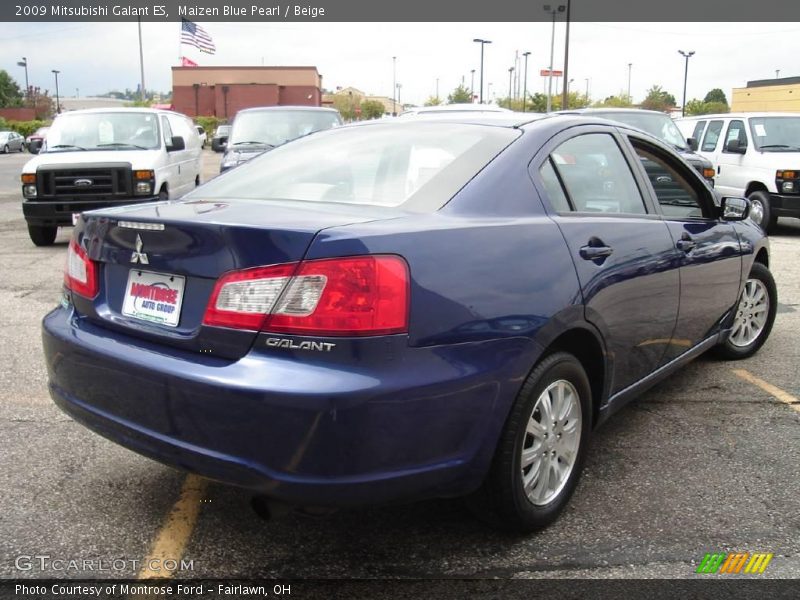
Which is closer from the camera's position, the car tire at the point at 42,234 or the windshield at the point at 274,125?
the car tire at the point at 42,234

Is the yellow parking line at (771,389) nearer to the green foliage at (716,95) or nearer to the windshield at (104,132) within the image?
the windshield at (104,132)

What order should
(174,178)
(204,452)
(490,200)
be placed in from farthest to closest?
(174,178) < (490,200) < (204,452)

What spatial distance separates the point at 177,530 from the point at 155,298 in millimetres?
936

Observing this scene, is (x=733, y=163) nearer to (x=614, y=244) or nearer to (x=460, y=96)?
(x=614, y=244)

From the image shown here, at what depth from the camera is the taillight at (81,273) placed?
9.39 feet

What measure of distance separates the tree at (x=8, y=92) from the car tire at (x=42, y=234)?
82.3 metres

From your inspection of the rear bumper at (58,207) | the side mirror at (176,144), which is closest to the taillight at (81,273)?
the rear bumper at (58,207)

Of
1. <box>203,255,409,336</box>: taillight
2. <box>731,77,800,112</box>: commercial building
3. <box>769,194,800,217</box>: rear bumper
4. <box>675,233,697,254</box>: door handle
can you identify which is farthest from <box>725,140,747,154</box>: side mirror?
<box>731,77,800,112</box>: commercial building

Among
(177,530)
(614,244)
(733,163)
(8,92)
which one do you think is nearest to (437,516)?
(177,530)

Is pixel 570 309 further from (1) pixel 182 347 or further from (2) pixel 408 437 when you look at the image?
(1) pixel 182 347

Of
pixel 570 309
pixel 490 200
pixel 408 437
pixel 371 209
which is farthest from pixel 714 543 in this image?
pixel 371 209

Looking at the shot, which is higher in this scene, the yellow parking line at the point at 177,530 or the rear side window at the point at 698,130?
the rear side window at the point at 698,130

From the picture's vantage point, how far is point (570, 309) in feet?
9.36

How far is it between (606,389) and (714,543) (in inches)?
28.9
